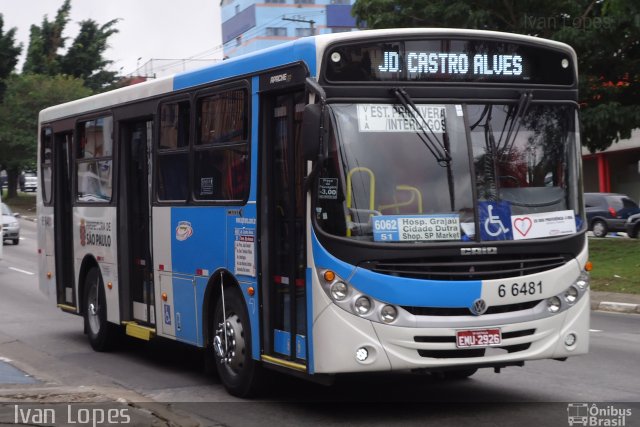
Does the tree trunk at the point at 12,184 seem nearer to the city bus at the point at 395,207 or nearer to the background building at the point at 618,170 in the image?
the background building at the point at 618,170

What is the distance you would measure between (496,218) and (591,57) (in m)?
18.3

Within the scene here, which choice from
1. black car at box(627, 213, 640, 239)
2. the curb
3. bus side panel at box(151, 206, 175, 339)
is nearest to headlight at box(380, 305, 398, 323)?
bus side panel at box(151, 206, 175, 339)

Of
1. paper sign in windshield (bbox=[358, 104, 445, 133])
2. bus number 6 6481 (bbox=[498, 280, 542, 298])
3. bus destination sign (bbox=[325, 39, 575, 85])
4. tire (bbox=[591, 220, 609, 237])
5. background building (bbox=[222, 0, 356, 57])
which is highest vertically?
background building (bbox=[222, 0, 356, 57])

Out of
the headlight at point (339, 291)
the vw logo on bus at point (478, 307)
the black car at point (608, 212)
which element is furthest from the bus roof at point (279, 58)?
the black car at point (608, 212)

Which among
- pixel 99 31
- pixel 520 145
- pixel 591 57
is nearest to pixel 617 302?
pixel 591 57

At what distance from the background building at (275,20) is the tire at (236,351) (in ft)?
311

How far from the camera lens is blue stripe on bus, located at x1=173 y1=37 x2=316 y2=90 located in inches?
342

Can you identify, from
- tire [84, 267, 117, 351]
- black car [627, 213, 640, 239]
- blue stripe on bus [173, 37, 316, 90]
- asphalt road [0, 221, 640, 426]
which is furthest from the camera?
black car [627, 213, 640, 239]

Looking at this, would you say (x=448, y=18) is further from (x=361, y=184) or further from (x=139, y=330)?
(x=361, y=184)

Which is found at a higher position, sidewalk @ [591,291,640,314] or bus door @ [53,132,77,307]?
bus door @ [53,132,77,307]

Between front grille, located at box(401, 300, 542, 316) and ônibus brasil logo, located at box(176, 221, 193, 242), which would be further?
ônibus brasil logo, located at box(176, 221, 193, 242)

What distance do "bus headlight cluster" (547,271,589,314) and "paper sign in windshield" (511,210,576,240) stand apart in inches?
16.2

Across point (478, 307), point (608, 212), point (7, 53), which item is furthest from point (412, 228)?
point (7, 53)

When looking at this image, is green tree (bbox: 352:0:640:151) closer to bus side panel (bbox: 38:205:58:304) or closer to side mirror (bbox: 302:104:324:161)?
bus side panel (bbox: 38:205:58:304)
